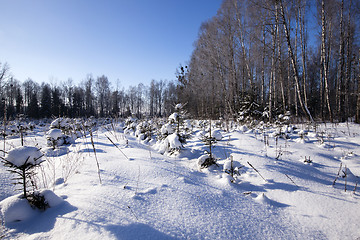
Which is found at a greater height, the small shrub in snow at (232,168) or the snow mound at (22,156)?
the snow mound at (22,156)

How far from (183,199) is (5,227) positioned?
1423 millimetres

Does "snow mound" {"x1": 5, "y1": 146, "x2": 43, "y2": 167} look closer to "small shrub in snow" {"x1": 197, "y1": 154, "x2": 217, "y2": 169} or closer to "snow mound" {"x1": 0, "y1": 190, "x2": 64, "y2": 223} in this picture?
"snow mound" {"x1": 0, "y1": 190, "x2": 64, "y2": 223}

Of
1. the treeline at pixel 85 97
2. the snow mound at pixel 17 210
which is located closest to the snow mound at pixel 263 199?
the snow mound at pixel 17 210

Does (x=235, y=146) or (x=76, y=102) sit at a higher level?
(x=76, y=102)

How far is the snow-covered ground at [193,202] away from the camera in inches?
45.1

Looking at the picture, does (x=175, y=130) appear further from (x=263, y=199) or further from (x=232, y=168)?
(x=263, y=199)

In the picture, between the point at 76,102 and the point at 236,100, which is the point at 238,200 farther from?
the point at 76,102

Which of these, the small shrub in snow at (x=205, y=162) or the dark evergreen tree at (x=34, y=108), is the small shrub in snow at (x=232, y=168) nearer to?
the small shrub in snow at (x=205, y=162)

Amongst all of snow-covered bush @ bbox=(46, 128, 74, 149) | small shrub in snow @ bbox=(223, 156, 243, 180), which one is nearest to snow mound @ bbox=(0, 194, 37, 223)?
small shrub in snow @ bbox=(223, 156, 243, 180)

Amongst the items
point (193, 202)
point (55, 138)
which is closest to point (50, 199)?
point (193, 202)

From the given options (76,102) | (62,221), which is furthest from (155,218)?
(76,102)

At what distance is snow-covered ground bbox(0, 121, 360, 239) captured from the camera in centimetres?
115

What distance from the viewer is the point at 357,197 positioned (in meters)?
1.76

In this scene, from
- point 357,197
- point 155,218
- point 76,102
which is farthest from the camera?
point 76,102
